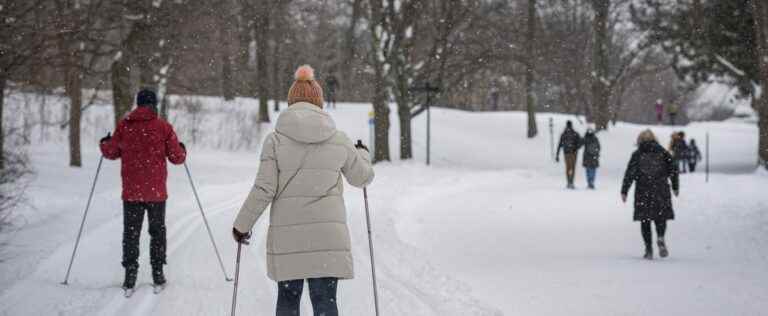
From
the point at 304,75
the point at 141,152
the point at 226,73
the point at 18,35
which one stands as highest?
the point at 226,73

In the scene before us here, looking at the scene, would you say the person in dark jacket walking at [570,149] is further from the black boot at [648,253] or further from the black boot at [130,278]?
the black boot at [130,278]

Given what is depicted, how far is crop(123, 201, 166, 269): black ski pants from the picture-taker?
7.26 meters

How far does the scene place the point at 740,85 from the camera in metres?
25.6

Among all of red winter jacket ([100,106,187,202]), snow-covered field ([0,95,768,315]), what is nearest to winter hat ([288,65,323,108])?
snow-covered field ([0,95,768,315])

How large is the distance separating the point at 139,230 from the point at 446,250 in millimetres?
4576

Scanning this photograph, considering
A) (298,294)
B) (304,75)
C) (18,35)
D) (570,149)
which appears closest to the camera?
(298,294)

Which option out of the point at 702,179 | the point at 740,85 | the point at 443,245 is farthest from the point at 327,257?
the point at 740,85

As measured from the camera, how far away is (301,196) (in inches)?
178

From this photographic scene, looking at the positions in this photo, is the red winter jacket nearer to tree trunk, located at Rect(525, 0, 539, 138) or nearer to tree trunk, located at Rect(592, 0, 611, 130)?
tree trunk, located at Rect(525, 0, 539, 138)

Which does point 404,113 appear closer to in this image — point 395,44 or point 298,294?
point 395,44

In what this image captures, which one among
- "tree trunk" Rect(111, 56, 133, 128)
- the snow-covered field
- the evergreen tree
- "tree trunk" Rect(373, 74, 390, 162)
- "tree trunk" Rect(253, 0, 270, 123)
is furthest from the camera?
"tree trunk" Rect(253, 0, 270, 123)

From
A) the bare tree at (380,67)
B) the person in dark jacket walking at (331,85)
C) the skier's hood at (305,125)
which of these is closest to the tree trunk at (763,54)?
the bare tree at (380,67)

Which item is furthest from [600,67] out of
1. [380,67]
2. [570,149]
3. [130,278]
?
[130,278]

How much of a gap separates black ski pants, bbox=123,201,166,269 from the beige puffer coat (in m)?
3.02
